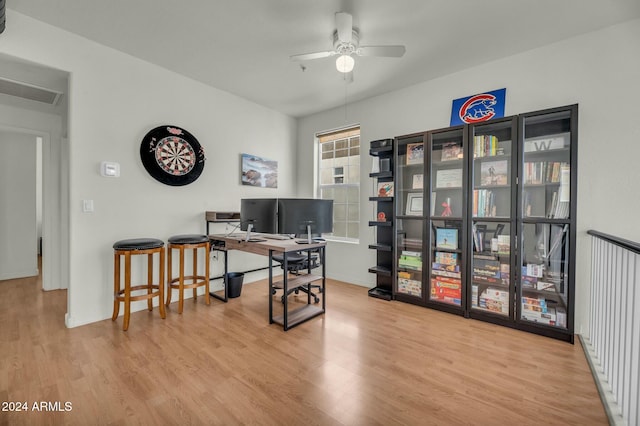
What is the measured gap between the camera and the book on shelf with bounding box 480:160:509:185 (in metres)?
2.85

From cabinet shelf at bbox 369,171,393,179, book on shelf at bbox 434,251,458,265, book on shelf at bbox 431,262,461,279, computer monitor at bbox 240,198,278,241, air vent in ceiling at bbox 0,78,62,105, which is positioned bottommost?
book on shelf at bbox 431,262,461,279

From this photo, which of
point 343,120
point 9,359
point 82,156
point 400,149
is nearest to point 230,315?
point 9,359

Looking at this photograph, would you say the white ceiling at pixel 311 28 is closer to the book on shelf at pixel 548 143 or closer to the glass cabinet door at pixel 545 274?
the book on shelf at pixel 548 143

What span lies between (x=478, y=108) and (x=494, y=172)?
0.78 metres

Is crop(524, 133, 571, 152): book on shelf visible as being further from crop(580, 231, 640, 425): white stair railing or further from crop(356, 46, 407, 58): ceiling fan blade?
crop(356, 46, 407, 58): ceiling fan blade

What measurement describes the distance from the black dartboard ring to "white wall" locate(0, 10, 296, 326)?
0.27 feet

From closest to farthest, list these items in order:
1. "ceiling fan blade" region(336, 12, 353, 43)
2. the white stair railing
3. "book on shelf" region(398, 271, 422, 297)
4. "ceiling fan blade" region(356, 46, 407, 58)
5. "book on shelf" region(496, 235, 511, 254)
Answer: the white stair railing < "ceiling fan blade" region(336, 12, 353, 43) < "ceiling fan blade" region(356, 46, 407, 58) < "book on shelf" region(496, 235, 511, 254) < "book on shelf" region(398, 271, 422, 297)

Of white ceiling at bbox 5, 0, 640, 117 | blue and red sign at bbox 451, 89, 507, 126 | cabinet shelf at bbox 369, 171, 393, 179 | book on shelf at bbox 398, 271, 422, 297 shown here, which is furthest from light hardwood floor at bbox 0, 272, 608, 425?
white ceiling at bbox 5, 0, 640, 117

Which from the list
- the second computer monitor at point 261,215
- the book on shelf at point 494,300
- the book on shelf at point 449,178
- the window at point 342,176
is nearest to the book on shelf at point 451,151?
the book on shelf at point 449,178

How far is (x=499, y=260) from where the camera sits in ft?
9.34

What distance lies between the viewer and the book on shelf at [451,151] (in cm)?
312

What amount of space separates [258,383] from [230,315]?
1.29 m

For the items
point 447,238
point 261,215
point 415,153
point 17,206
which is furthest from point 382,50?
point 17,206

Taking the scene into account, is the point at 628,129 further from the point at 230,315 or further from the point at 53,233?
the point at 53,233
